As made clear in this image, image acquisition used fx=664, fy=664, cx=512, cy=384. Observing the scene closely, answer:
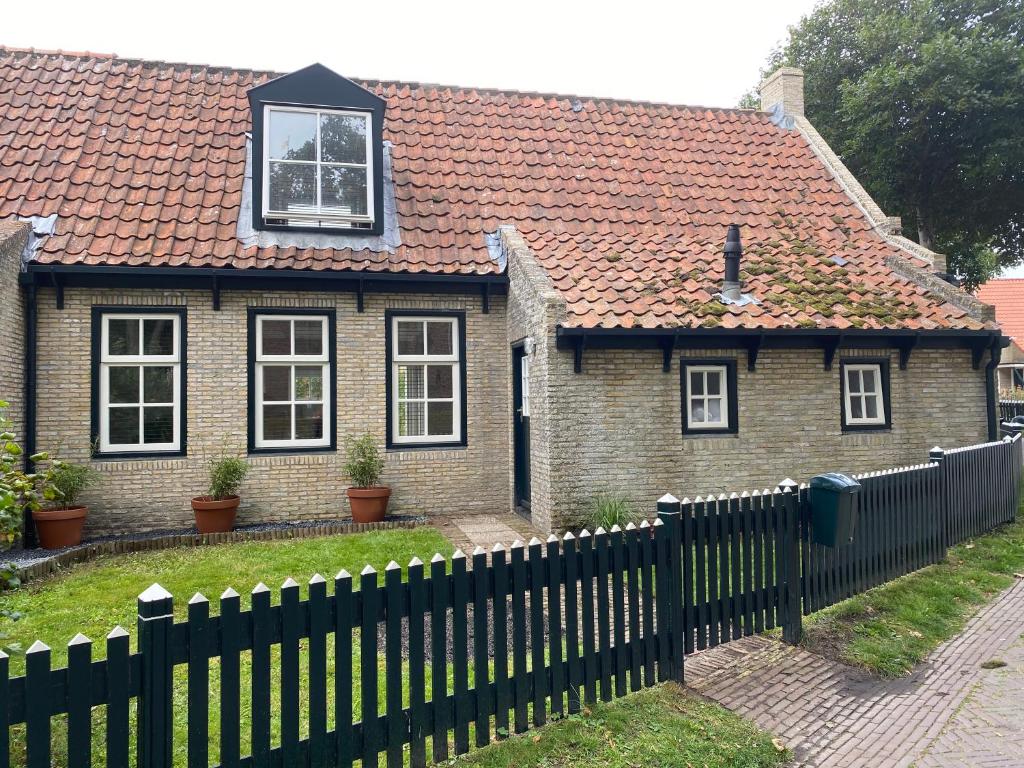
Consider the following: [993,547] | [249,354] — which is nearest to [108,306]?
[249,354]

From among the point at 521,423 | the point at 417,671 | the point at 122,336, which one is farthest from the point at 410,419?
the point at 417,671

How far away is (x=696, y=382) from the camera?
33.7 ft

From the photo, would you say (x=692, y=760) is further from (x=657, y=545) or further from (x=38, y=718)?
(x=38, y=718)

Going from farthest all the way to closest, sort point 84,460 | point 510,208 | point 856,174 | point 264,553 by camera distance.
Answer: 1. point 856,174
2. point 510,208
3. point 84,460
4. point 264,553

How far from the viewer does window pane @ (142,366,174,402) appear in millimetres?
9922

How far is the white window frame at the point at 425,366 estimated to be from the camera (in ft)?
35.4

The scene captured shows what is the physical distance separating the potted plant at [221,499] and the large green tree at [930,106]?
63.1ft

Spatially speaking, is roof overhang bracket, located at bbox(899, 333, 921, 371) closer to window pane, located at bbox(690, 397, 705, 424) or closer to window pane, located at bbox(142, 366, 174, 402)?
window pane, located at bbox(690, 397, 705, 424)

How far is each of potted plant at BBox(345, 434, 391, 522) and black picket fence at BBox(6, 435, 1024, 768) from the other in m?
4.36

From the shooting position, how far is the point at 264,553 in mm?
8359

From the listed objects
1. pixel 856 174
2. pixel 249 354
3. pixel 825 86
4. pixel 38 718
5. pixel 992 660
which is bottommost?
pixel 992 660

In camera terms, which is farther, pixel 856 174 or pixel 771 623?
pixel 856 174

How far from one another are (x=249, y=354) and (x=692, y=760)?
8.55m

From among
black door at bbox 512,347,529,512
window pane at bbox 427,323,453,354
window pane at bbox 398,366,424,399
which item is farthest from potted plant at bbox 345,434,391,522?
black door at bbox 512,347,529,512
